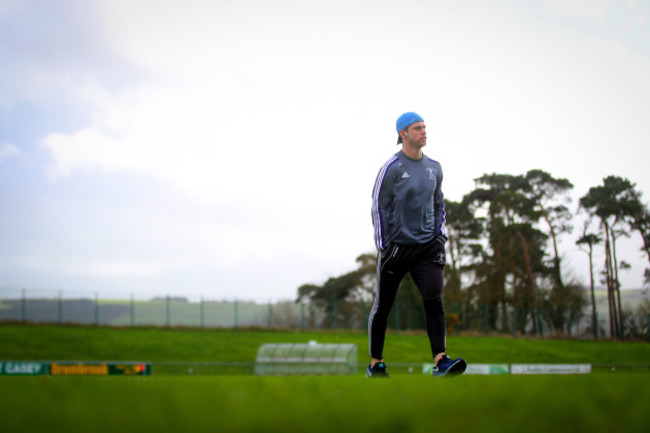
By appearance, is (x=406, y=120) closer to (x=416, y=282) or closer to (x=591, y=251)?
(x=416, y=282)

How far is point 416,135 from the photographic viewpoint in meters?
5.59

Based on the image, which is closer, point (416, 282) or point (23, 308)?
point (416, 282)

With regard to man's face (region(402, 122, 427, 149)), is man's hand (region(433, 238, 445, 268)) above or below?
below

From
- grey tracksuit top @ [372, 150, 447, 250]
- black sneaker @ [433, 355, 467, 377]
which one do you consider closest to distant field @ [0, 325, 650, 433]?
black sneaker @ [433, 355, 467, 377]

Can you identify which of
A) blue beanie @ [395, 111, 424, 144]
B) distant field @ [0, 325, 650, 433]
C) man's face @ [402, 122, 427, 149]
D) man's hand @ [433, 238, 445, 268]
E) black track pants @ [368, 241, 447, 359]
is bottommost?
distant field @ [0, 325, 650, 433]

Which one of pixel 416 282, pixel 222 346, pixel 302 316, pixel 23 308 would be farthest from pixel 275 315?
pixel 416 282

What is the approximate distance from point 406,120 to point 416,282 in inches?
54.3

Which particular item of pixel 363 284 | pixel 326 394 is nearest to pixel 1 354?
pixel 363 284

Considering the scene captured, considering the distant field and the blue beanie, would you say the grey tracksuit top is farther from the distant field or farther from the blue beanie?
the distant field

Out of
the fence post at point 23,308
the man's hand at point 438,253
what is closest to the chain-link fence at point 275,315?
the fence post at point 23,308

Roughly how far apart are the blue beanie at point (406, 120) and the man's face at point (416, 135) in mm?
31

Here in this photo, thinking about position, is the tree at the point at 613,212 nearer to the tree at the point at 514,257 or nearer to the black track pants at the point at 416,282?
the tree at the point at 514,257

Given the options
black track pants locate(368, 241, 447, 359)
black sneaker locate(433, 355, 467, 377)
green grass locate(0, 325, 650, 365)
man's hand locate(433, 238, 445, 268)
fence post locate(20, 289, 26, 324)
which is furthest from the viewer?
fence post locate(20, 289, 26, 324)

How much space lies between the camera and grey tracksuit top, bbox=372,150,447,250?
5.46 meters
